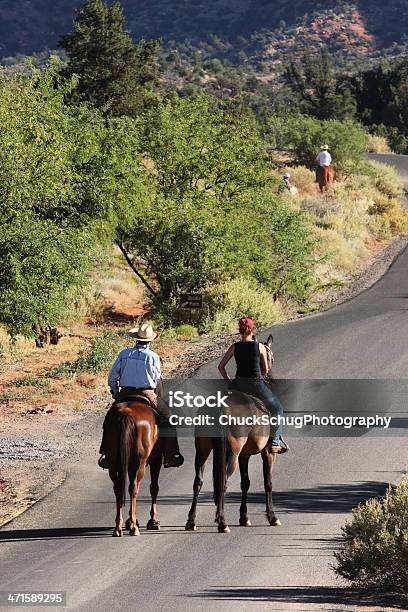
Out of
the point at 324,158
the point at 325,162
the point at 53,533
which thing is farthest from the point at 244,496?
the point at 325,162

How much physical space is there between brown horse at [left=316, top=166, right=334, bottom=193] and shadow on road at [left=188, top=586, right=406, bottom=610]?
4153 cm

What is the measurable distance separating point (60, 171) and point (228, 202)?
794 centimetres

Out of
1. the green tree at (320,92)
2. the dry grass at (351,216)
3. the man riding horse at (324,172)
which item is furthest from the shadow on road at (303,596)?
the green tree at (320,92)

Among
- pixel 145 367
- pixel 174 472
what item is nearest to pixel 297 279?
pixel 174 472

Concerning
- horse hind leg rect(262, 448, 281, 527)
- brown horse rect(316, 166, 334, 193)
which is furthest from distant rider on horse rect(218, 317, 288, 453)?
brown horse rect(316, 166, 334, 193)

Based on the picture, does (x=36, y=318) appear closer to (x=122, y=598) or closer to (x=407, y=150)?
(x=122, y=598)

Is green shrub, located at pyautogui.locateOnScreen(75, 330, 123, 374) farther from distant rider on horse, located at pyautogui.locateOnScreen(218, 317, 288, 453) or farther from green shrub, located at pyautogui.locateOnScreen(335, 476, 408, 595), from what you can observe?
green shrub, located at pyautogui.locateOnScreen(335, 476, 408, 595)

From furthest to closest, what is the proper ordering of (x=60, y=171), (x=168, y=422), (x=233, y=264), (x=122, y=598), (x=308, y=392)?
(x=233, y=264) → (x=60, y=171) → (x=308, y=392) → (x=168, y=422) → (x=122, y=598)

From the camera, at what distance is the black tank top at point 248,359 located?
1253cm

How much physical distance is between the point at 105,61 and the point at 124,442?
42.9 metres

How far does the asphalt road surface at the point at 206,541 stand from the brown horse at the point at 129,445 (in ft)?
1.24

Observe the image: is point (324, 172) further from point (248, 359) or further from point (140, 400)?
point (140, 400)

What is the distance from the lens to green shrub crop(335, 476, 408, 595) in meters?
10.1

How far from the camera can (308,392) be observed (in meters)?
20.5
